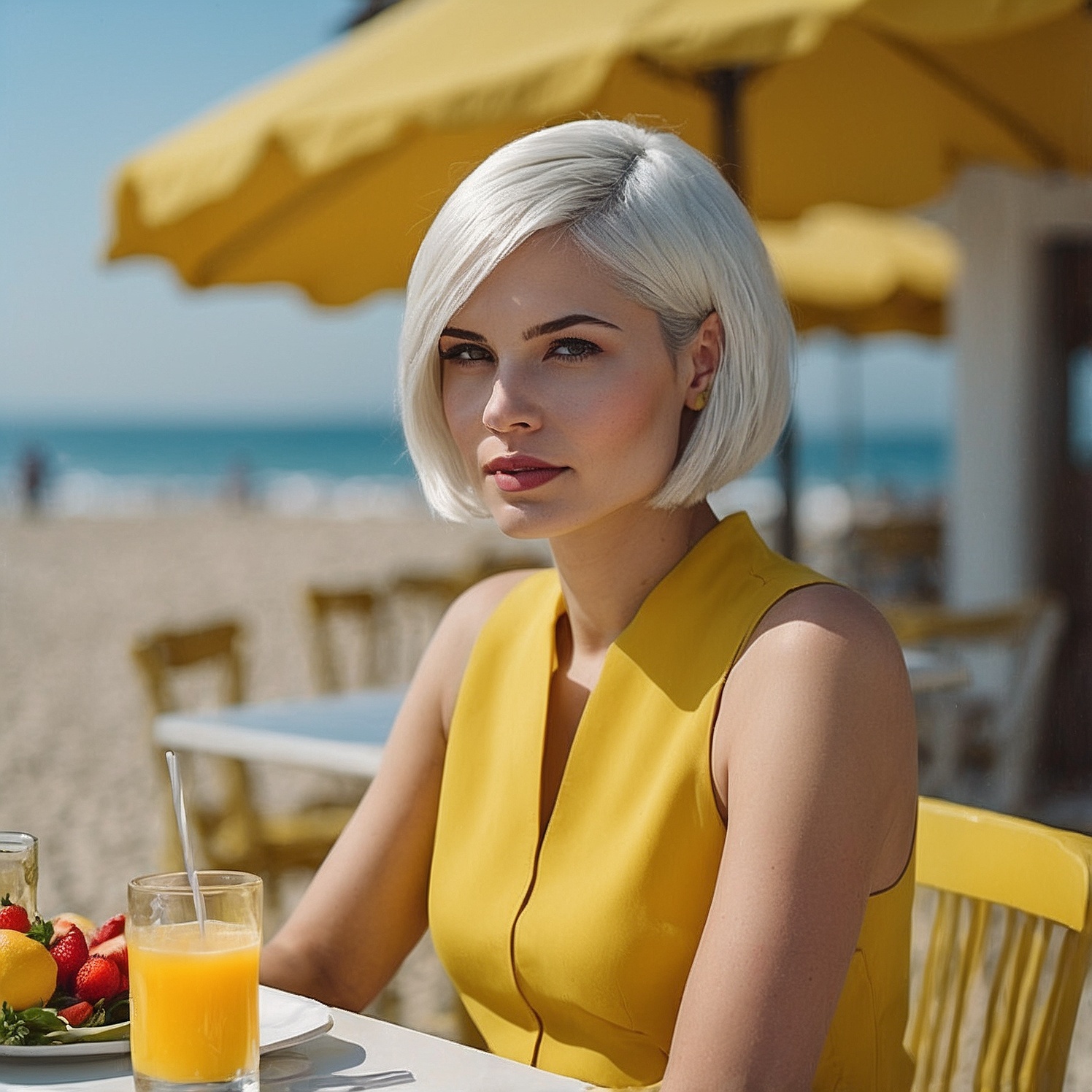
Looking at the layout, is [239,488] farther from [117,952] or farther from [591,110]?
[117,952]

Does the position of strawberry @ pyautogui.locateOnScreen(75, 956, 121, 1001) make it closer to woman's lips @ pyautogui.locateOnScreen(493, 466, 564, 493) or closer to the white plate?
the white plate

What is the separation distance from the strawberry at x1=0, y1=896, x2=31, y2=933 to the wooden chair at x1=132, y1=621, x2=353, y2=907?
2241mm

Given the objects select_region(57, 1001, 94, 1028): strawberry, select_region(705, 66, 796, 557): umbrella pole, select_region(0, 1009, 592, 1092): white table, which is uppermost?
select_region(705, 66, 796, 557): umbrella pole

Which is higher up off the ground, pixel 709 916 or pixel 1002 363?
pixel 1002 363

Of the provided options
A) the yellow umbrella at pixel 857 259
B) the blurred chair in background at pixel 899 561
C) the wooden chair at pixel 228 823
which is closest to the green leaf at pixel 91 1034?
the wooden chair at pixel 228 823

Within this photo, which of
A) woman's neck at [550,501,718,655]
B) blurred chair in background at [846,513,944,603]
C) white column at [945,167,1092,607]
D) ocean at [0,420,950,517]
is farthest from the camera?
ocean at [0,420,950,517]

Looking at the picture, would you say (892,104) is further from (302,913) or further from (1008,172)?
(302,913)

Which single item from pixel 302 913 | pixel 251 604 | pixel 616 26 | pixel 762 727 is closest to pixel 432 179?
pixel 616 26

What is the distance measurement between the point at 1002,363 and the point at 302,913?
5167 millimetres

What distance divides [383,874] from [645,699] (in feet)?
1.43

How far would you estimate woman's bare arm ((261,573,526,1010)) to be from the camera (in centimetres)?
177

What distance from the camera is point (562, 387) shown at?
1.53m

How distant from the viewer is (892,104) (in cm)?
499

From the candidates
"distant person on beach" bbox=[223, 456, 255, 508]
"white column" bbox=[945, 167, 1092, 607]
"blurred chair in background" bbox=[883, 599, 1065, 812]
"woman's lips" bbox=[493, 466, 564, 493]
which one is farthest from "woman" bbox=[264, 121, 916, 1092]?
"distant person on beach" bbox=[223, 456, 255, 508]
